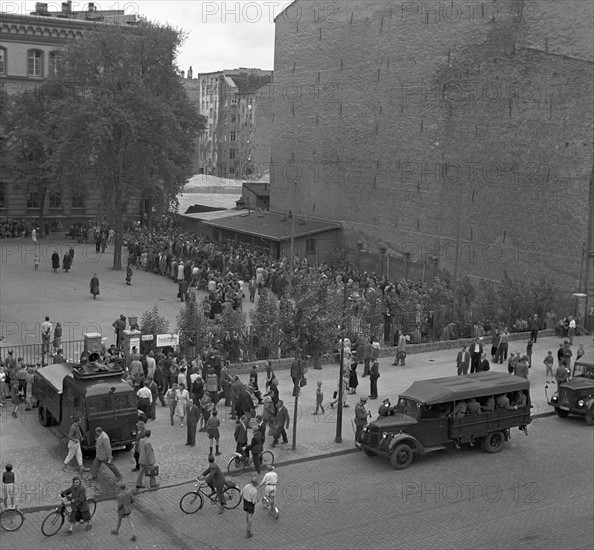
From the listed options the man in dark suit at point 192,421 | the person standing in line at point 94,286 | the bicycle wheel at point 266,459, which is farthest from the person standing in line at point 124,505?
the person standing in line at point 94,286

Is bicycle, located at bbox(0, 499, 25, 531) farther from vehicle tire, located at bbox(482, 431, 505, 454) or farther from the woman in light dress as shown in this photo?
vehicle tire, located at bbox(482, 431, 505, 454)

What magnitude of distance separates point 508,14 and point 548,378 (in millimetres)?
A: 22754

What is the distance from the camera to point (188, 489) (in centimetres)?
1845

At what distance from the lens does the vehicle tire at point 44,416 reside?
2184 cm

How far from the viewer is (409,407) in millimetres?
20625

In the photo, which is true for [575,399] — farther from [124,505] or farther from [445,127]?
[445,127]

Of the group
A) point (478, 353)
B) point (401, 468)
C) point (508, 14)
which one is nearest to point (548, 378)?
point (478, 353)

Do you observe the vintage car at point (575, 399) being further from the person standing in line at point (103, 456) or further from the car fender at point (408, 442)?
the person standing in line at point (103, 456)

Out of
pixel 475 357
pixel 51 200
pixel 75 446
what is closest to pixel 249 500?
pixel 75 446

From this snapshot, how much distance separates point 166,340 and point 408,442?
998cm

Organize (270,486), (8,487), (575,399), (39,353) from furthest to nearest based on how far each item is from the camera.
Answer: (39,353)
(575,399)
(270,486)
(8,487)

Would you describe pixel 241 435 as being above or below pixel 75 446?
above

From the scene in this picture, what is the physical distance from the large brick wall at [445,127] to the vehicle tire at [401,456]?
2294cm

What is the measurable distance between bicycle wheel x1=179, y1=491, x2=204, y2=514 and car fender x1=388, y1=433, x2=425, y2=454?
16.1 feet
